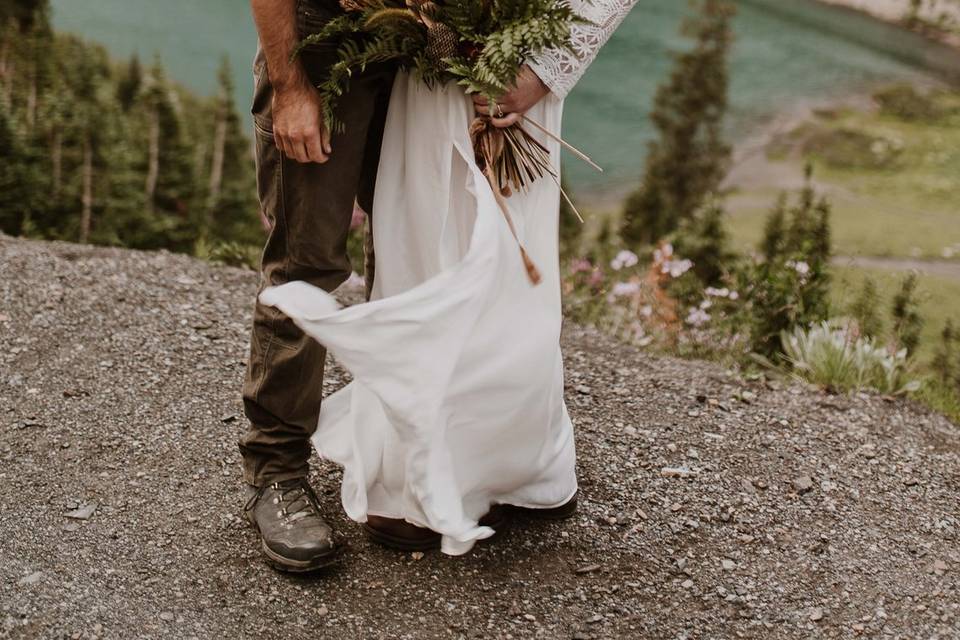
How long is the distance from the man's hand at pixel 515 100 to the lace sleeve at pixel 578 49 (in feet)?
0.07

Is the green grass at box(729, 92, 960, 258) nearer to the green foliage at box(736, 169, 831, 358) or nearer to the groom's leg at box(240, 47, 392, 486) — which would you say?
the green foliage at box(736, 169, 831, 358)

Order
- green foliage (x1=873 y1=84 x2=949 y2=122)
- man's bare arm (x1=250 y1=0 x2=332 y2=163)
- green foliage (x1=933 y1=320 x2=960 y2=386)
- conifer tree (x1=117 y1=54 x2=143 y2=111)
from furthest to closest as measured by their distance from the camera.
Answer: green foliage (x1=873 y1=84 x2=949 y2=122) < conifer tree (x1=117 y1=54 x2=143 y2=111) < green foliage (x1=933 y1=320 x2=960 y2=386) < man's bare arm (x1=250 y1=0 x2=332 y2=163)

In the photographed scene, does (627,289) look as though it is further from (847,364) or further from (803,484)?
(803,484)

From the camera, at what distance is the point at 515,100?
8.09 ft

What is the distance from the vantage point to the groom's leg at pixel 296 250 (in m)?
2.60

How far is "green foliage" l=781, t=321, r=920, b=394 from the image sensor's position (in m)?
4.57

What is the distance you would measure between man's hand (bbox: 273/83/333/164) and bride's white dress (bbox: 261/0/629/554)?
230 mm

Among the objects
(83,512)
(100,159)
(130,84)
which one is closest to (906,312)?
(83,512)

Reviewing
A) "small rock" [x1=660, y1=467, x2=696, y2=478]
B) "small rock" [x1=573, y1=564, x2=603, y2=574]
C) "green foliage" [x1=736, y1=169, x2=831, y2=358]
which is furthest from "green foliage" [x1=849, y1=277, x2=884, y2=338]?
"small rock" [x1=573, y1=564, x2=603, y2=574]

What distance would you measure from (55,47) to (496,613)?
1790 cm

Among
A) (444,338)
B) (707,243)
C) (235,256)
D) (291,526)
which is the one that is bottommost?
(707,243)

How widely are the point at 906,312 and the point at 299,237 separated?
15.4 ft

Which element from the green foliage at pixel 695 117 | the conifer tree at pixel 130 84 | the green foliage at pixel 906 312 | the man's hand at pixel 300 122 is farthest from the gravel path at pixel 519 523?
the green foliage at pixel 695 117

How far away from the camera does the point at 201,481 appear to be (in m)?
3.34
